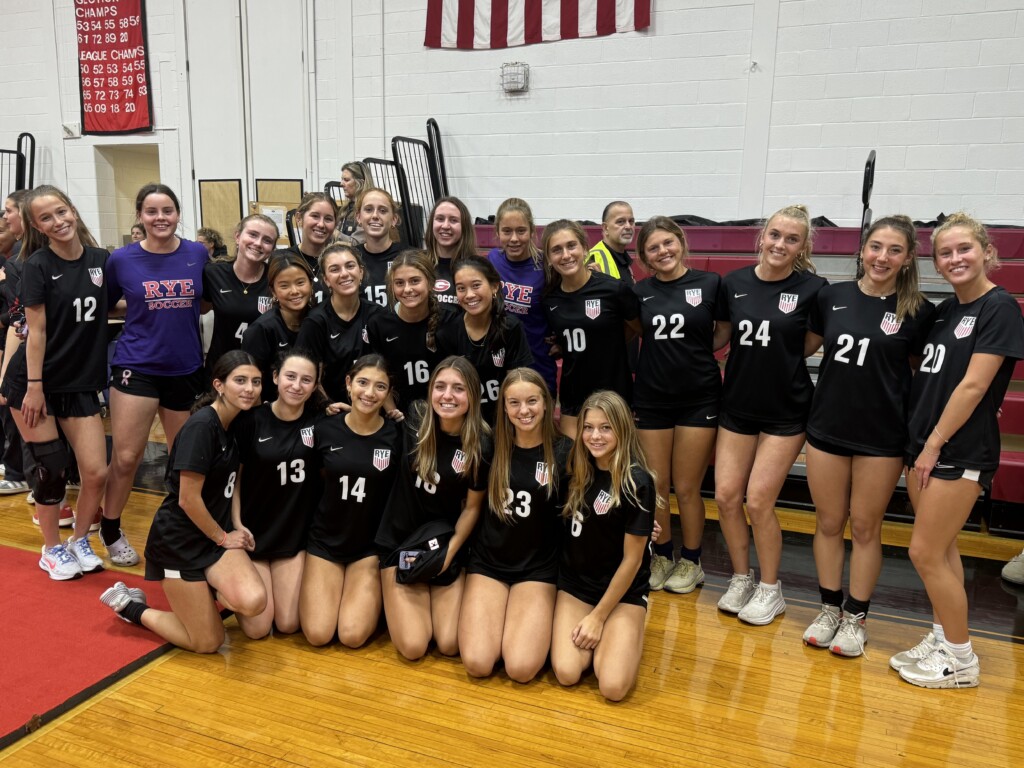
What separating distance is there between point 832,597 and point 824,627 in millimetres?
132

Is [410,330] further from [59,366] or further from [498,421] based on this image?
[59,366]

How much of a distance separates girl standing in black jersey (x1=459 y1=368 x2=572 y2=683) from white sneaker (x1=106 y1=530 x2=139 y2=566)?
1886 mm

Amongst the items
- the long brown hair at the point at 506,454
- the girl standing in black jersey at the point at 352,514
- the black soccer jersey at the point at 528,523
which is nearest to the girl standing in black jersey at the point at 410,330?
the girl standing in black jersey at the point at 352,514

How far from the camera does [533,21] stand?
701 cm

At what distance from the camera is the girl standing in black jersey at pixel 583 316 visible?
3.28 m

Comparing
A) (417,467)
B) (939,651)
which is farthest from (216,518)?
(939,651)

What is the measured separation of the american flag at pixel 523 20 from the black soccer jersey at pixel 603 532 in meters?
5.36

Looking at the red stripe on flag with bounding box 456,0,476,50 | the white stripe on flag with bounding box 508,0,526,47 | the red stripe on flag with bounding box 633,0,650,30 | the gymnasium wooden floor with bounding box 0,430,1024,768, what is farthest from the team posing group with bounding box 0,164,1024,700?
the red stripe on flag with bounding box 456,0,476,50

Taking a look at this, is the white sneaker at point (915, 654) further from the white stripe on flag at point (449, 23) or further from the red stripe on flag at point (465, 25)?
the white stripe on flag at point (449, 23)

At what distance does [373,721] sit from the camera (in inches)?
97.7

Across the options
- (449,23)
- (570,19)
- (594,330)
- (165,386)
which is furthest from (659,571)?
(449,23)

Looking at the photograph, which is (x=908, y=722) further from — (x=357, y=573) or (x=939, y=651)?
(x=357, y=573)

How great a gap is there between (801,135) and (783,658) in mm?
4852

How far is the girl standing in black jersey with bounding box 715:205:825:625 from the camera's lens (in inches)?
120
